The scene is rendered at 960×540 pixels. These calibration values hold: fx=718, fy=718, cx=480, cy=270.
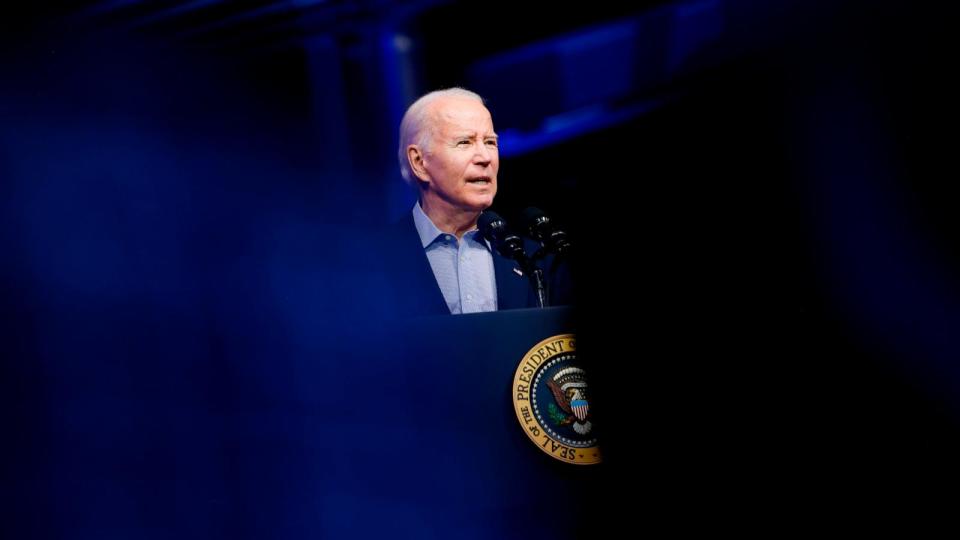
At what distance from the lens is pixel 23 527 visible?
47.3 inches

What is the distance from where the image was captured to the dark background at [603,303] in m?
1.09

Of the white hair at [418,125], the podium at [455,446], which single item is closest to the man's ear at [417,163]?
the white hair at [418,125]

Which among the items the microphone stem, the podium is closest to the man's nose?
the microphone stem

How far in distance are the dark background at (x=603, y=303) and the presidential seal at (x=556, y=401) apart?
3cm

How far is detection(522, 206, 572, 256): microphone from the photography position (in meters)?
1.29

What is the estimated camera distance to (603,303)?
115cm

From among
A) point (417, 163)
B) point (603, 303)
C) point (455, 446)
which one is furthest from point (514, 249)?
point (417, 163)

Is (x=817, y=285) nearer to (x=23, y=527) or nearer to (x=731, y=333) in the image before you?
Result: (x=731, y=333)

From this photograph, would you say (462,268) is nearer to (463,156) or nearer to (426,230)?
(426,230)

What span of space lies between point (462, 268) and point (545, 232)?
34 centimetres

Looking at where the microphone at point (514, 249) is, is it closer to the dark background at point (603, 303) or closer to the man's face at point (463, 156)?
the dark background at point (603, 303)

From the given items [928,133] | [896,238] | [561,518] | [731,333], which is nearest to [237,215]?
[561,518]

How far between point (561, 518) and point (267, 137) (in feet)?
5.51

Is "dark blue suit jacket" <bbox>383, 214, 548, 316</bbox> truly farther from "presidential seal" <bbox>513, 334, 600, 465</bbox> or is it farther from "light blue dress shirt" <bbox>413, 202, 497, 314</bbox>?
"presidential seal" <bbox>513, 334, 600, 465</bbox>
